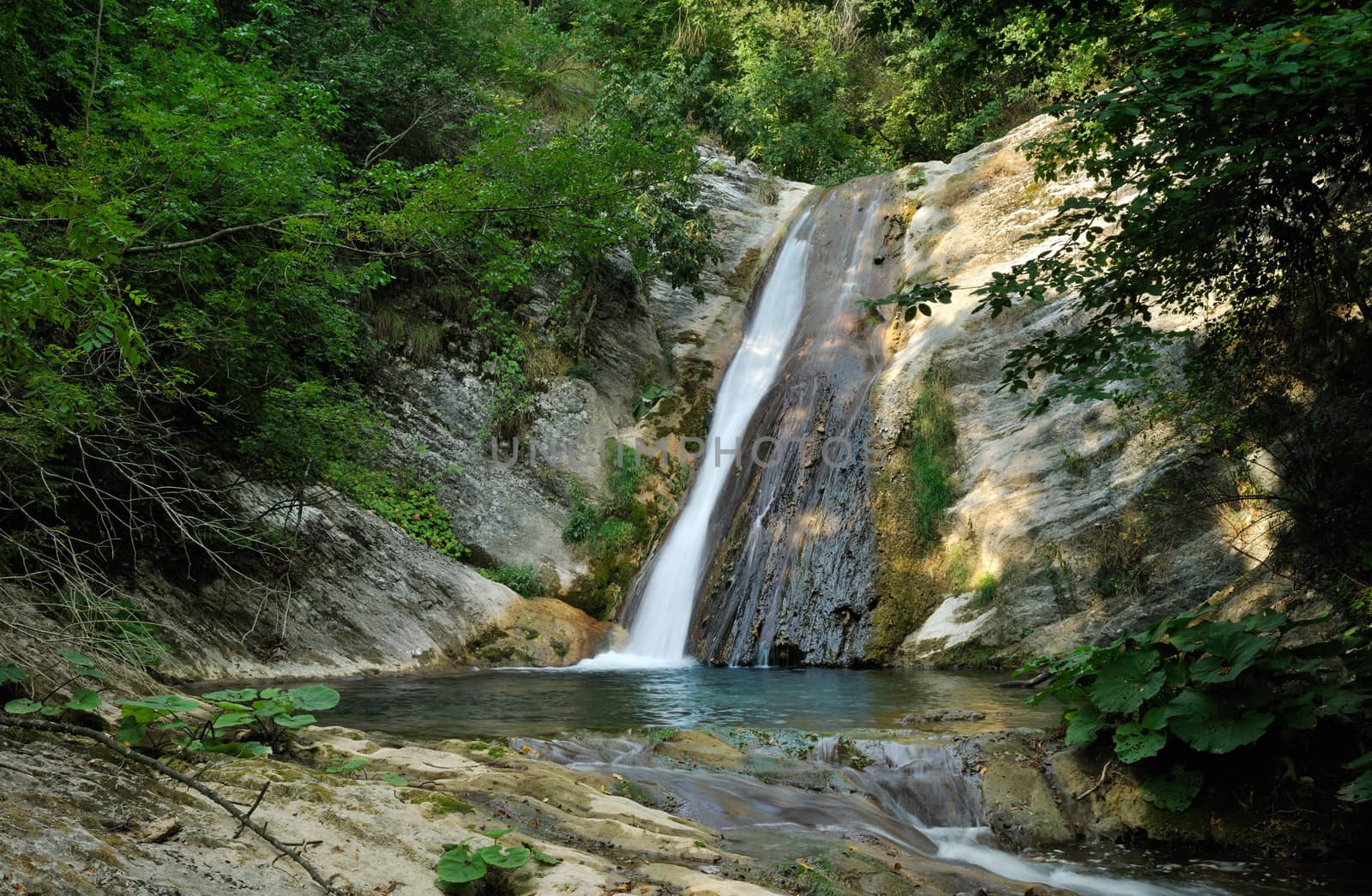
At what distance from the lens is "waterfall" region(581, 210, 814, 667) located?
1307 cm

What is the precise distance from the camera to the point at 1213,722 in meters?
4.86

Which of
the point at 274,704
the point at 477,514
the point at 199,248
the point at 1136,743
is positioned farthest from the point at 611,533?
the point at 274,704

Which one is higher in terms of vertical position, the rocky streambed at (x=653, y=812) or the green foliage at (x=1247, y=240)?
the green foliage at (x=1247, y=240)

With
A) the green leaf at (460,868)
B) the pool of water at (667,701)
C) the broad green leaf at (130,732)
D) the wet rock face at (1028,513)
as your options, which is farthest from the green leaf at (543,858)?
the wet rock face at (1028,513)

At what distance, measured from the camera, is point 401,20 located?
16578 millimetres

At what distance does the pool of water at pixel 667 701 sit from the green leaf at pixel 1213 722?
176cm

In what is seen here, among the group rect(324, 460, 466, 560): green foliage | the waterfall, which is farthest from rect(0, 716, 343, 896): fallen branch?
rect(324, 460, 466, 560): green foliage

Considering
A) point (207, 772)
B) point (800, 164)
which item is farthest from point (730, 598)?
point (800, 164)

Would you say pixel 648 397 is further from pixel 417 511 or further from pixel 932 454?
pixel 932 454

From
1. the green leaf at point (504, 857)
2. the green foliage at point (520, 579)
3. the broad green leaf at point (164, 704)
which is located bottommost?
the green foliage at point (520, 579)

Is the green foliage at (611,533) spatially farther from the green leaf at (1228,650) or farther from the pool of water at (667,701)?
the green leaf at (1228,650)

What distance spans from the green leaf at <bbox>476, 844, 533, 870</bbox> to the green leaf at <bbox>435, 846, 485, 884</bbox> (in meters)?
0.03

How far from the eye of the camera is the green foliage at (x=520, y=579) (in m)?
13.5

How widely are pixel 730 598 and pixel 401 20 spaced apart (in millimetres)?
12543
